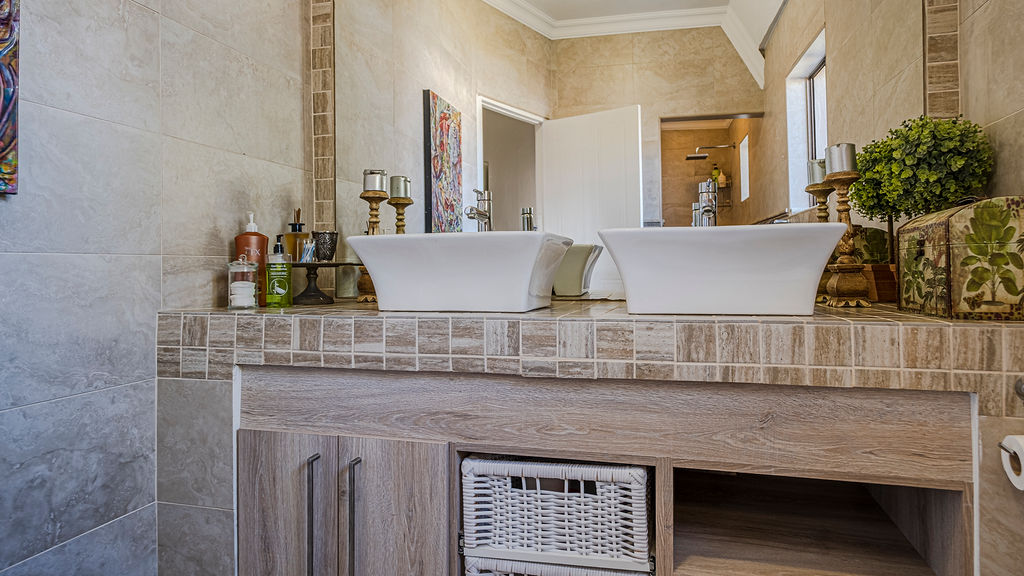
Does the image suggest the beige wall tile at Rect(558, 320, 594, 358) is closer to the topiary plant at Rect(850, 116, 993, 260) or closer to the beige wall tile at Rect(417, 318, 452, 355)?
the beige wall tile at Rect(417, 318, 452, 355)

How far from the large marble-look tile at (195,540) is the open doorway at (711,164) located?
1344 mm

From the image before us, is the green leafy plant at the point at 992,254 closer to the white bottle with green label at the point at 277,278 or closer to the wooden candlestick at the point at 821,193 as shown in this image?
the wooden candlestick at the point at 821,193

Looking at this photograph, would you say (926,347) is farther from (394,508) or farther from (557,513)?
(394,508)

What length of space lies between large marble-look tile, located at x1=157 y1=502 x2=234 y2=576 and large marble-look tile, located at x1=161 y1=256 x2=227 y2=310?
0.50 metres

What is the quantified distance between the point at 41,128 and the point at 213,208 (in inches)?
16.3

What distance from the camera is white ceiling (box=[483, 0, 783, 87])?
139cm

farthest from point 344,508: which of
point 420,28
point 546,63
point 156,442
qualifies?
point 420,28

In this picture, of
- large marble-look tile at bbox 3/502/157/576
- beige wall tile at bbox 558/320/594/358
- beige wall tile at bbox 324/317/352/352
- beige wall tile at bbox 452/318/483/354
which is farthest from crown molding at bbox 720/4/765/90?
large marble-look tile at bbox 3/502/157/576

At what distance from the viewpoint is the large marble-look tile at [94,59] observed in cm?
102

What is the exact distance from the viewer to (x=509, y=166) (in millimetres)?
1537

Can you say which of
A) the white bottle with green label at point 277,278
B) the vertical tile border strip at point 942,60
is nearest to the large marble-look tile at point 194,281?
the white bottle with green label at point 277,278

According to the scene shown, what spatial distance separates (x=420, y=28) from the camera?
5.60 feet

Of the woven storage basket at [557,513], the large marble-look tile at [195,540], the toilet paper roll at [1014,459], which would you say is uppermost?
the toilet paper roll at [1014,459]

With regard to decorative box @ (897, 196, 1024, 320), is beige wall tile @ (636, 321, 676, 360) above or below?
below
